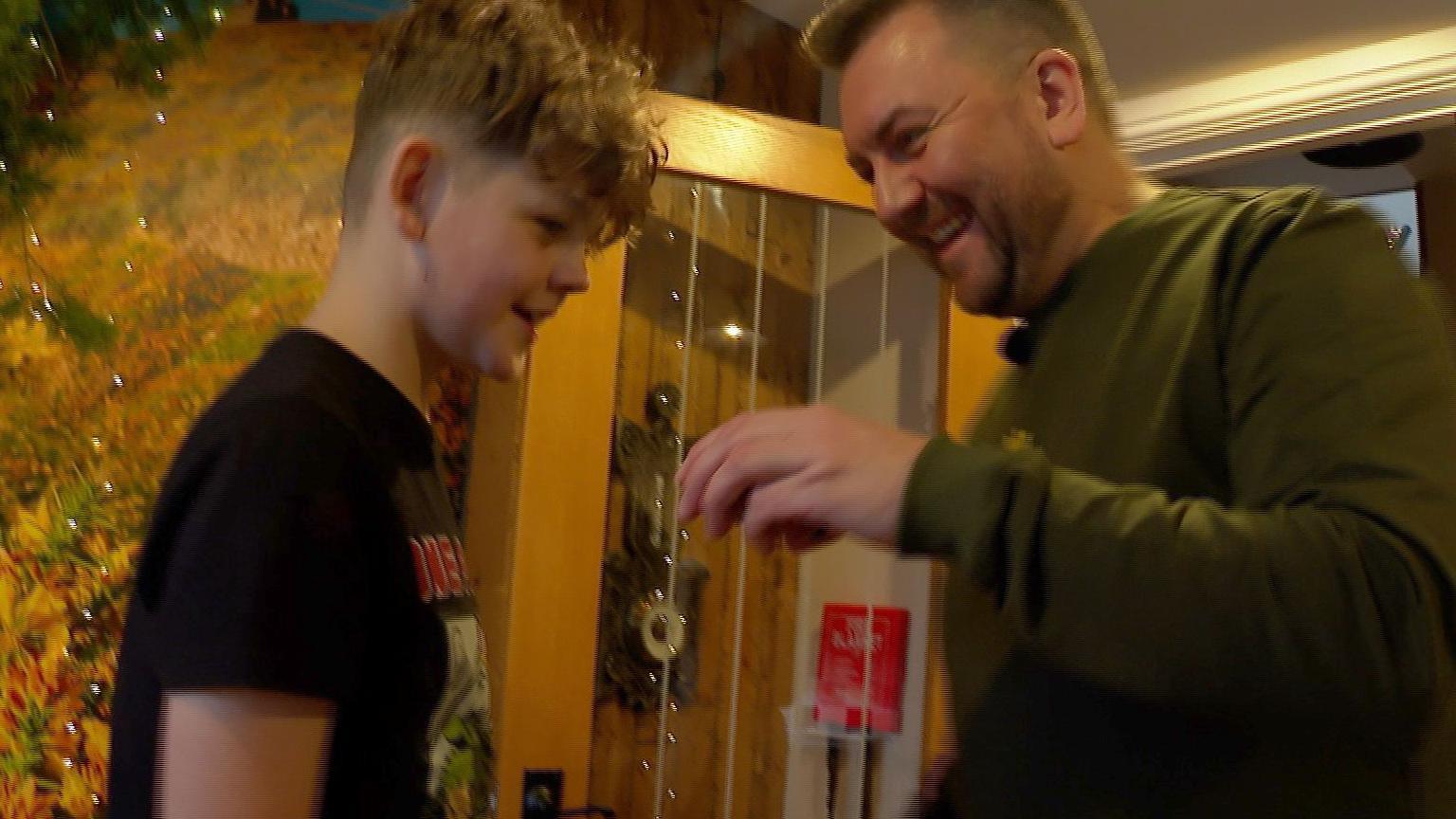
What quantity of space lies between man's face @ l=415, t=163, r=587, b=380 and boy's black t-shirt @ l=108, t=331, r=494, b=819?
0.08 meters

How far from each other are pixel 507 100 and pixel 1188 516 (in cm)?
57

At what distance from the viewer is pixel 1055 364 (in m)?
0.80

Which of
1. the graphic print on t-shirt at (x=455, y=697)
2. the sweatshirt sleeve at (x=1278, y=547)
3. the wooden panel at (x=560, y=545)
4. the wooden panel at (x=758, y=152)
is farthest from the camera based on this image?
the wooden panel at (x=758, y=152)

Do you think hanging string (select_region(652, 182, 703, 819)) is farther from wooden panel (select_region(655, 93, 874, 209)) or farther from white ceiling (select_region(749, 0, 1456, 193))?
white ceiling (select_region(749, 0, 1456, 193))

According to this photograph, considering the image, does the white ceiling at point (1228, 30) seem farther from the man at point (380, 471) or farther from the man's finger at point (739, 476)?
the man's finger at point (739, 476)

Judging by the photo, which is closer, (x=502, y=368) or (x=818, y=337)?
(x=502, y=368)

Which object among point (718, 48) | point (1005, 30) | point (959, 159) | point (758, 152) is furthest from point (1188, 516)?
point (718, 48)

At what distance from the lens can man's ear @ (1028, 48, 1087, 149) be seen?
0.92 metres

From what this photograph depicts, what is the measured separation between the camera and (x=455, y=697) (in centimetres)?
76

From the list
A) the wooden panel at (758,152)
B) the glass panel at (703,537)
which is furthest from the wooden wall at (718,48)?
the glass panel at (703,537)

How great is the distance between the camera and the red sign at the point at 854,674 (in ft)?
6.50

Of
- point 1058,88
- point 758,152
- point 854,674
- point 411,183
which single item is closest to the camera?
point 411,183

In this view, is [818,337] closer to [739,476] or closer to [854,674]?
[854,674]

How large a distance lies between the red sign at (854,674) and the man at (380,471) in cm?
117
